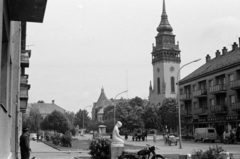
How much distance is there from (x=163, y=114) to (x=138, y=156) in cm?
7371

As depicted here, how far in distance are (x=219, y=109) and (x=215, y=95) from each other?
10.7 ft

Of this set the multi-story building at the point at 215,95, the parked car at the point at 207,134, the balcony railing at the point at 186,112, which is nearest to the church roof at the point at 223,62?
the multi-story building at the point at 215,95

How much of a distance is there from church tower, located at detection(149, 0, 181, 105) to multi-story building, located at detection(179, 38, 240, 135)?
52.4m

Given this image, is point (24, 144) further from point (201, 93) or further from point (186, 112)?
point (186, 112)

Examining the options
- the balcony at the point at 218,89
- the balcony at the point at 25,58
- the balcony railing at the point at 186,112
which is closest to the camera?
the balcony at the point at 25,58

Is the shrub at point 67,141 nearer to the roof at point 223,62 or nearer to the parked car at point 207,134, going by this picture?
the parked car at point 207,134

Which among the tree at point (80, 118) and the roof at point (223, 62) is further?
the tree at point (80, 118)

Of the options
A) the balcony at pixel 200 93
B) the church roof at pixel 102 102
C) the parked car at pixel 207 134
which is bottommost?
the parked car at pixel 207 134

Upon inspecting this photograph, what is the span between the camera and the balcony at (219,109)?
153 feet

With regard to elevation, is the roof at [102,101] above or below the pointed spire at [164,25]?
below

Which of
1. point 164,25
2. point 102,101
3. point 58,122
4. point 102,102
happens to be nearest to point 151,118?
point 58,122

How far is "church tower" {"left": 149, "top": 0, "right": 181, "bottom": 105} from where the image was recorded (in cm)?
11494

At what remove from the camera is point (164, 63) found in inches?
4557

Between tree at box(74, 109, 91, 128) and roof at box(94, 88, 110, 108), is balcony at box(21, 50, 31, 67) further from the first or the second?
roof at box(94, 88, 110, 108)
